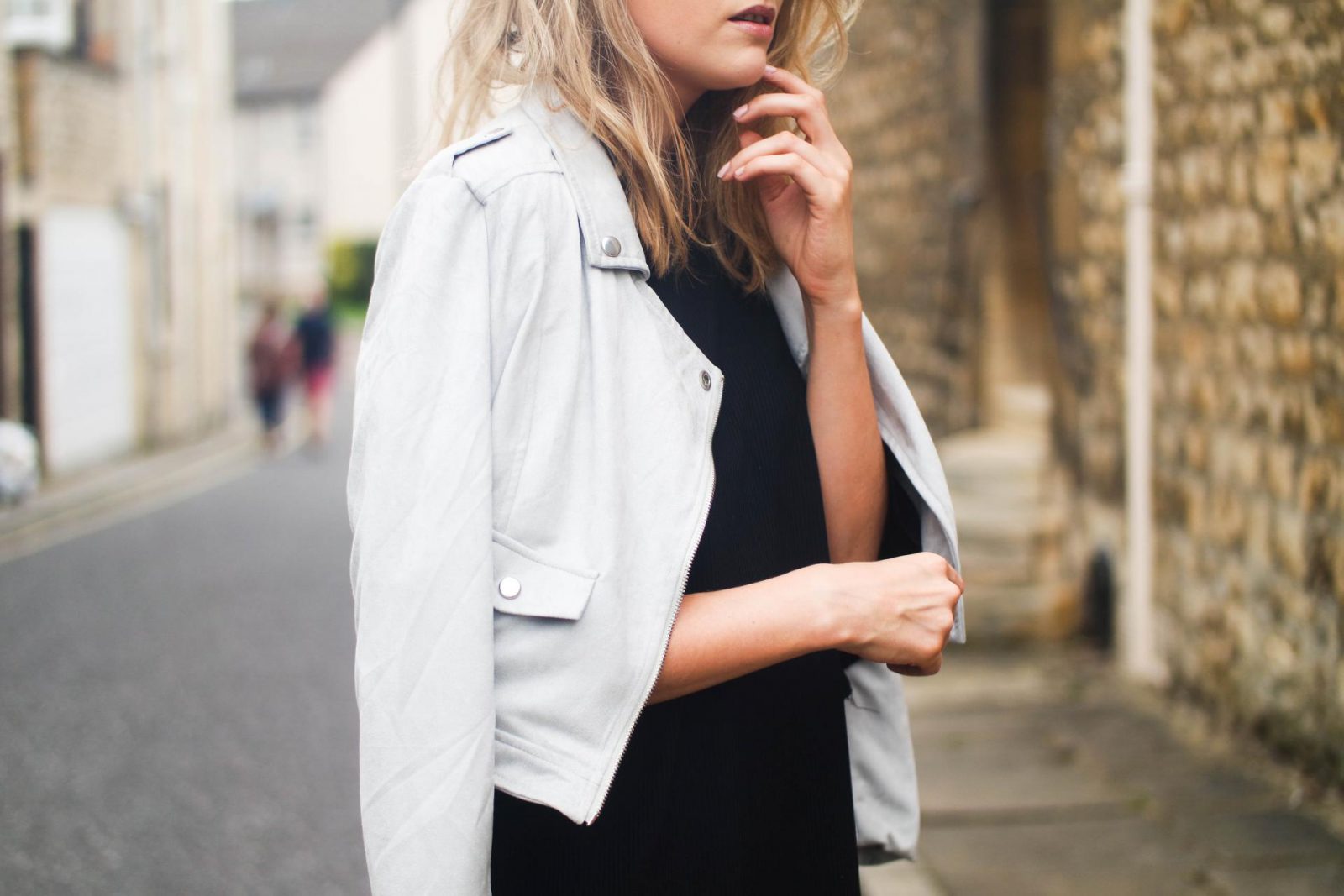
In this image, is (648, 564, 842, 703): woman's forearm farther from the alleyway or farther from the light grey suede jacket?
the alleyway

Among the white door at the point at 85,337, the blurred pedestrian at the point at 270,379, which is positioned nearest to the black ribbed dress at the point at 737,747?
the white door at the point at 85,337

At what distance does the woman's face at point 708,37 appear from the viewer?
4.91 feet

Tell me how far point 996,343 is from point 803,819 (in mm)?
7414

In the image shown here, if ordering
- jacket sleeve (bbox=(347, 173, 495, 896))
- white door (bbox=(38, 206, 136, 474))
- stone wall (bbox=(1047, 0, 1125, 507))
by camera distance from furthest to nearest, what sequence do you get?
white door (bbox=(38, 206, 136, 474))
stone wall (bbox=(1047, 0, 1125, 507))
jacket sleeve (bbox=(347, 173, 495, 896))

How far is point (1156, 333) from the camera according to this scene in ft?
18.4

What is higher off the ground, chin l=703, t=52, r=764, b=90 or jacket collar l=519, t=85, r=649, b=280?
chin l=703, t=52, r=764, b=90

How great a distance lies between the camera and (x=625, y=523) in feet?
4.48

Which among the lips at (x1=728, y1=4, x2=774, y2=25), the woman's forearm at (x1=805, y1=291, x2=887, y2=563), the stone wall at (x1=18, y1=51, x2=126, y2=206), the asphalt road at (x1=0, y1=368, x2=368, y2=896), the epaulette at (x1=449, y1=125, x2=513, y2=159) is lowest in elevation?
the asphalt road at (x1=0, y1=368, x2=368, y2=896)

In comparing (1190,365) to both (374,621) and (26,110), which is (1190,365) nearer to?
(374,621)

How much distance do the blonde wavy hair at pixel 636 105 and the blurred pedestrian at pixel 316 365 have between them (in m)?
15.5

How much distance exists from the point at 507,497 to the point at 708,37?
0.57 meters

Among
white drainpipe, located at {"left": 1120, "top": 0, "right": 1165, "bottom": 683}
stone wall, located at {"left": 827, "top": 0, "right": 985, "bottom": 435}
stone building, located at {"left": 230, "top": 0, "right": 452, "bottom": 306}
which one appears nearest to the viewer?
white drainpipe, located at {"left": 1120, "top": 0, "right": 1165, "bottom": 683}

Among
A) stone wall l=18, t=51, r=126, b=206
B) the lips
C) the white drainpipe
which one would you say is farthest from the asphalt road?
stone wall l=18, t=51, r=126, b=206

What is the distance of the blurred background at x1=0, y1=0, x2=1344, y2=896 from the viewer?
13.6 feet
